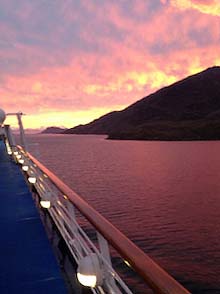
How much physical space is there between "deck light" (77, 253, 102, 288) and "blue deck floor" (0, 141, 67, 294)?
3.30 feet

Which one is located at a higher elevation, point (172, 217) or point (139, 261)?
point (139, 261)

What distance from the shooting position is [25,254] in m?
5.62

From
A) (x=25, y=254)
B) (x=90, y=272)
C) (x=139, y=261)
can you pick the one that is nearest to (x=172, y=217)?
(x=25, y=254)

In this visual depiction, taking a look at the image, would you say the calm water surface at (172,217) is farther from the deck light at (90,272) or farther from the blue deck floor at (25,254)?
the deck light at (90,272)

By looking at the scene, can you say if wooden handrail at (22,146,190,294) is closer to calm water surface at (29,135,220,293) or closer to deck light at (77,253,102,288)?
deck light at (77,253,102,288)

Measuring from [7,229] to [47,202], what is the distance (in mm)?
1016

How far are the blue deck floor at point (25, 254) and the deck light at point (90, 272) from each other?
1.01 metres

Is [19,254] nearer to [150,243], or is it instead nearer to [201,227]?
[150,243]

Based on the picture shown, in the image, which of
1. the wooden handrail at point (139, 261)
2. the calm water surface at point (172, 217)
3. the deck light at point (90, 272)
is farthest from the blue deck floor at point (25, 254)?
the calm water surface at point (172, 217)

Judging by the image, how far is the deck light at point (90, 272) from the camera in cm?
342

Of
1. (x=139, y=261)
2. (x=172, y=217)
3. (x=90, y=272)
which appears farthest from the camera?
(x=172, y=217)

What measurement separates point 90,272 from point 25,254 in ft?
8.27

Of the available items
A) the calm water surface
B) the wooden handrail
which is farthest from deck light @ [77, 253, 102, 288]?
the calm water surface

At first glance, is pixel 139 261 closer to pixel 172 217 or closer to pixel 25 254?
pixel 25 254
